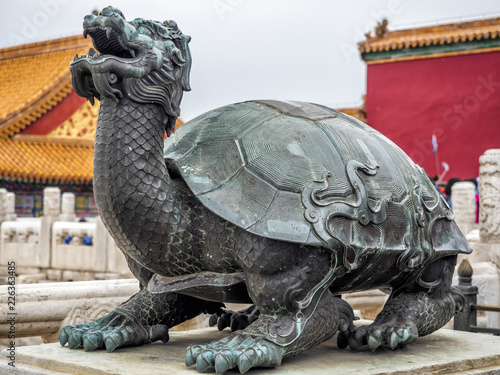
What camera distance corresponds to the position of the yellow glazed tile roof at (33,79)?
19.8 metres

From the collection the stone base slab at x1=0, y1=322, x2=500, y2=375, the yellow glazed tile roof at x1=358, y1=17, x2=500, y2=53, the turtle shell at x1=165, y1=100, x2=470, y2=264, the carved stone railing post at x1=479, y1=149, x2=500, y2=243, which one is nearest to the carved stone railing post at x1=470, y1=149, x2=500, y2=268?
the carved stone railing post at x1=479, y1=149, x2=500, y2=243

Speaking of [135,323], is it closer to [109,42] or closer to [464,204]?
[109,42]

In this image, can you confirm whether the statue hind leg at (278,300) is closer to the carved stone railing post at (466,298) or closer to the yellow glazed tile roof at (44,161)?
the carved stone railing post at (466,298)

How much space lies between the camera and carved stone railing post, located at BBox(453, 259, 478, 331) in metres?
5.25

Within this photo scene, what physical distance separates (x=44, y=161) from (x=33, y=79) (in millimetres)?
4280

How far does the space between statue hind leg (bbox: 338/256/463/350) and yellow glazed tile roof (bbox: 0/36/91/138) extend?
694 inches

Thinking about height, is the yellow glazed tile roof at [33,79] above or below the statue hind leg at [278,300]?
above

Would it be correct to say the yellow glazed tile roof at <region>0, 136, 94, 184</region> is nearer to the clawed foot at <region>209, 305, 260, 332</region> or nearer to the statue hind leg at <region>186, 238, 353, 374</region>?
the clawed foot at <region>209, 305, 260, 332</region>

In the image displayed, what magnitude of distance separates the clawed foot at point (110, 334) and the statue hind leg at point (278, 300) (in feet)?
1.61

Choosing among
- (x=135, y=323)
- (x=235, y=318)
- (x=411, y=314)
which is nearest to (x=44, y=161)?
(x=235, y=318)

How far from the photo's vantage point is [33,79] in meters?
Answer: 22.3

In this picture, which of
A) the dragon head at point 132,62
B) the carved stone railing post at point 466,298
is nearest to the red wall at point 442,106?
the carved stone railing post at point 466,298

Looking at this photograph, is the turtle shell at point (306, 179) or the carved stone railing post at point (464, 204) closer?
the turtle shell at point (306, 179)

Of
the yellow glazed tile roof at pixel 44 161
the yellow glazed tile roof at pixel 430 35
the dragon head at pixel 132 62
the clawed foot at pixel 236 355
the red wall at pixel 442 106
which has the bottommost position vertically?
the clawed foot at pixel 236 355
